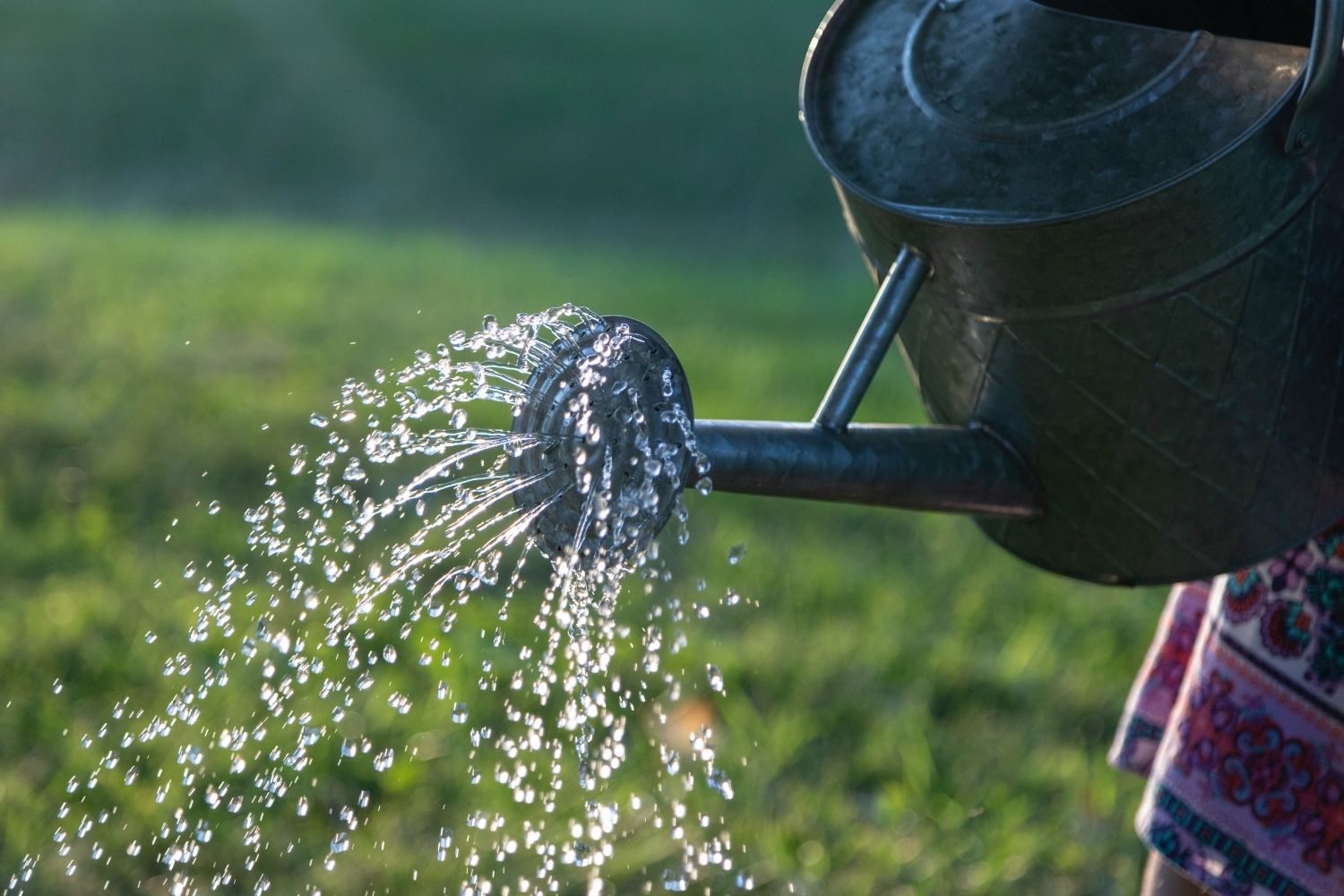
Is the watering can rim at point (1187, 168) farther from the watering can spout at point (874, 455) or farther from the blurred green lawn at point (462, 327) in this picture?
the blurred green lawn at point (462, 327)

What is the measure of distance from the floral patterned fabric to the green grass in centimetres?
77

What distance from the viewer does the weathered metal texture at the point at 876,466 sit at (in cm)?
124

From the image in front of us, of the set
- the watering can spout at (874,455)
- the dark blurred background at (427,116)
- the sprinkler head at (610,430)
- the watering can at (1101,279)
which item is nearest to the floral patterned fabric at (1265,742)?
the watering can at (1101,279)

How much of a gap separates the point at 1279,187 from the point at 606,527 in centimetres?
66

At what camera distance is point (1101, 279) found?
133cm

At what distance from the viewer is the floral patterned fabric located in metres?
1.53

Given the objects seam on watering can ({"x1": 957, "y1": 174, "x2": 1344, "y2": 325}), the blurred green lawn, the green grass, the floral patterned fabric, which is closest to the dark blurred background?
the blurred green lawn

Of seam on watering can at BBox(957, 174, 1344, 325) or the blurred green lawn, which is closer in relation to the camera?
seam on watering can at BBox(957, 174, 1344, 325)

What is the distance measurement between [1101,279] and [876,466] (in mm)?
258

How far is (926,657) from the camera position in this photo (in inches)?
123

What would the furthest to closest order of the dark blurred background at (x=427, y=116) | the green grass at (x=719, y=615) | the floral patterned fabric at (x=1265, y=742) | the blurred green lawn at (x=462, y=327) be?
the dark blurred background at (x=427, y=116), the blurred green lawn at (x=462, y=327), the green grass at (x=719, y=615), the floral patterned fabric at (x=1265, y=742)

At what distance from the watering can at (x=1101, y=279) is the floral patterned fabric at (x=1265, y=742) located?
0.15 meters

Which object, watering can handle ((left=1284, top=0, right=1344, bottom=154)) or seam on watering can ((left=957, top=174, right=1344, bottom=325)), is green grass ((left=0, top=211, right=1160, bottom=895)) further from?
watering can handle ((left=1284, top=0, right=1344, bottom=154))

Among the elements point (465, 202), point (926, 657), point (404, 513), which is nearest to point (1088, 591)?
point (926, 657)
